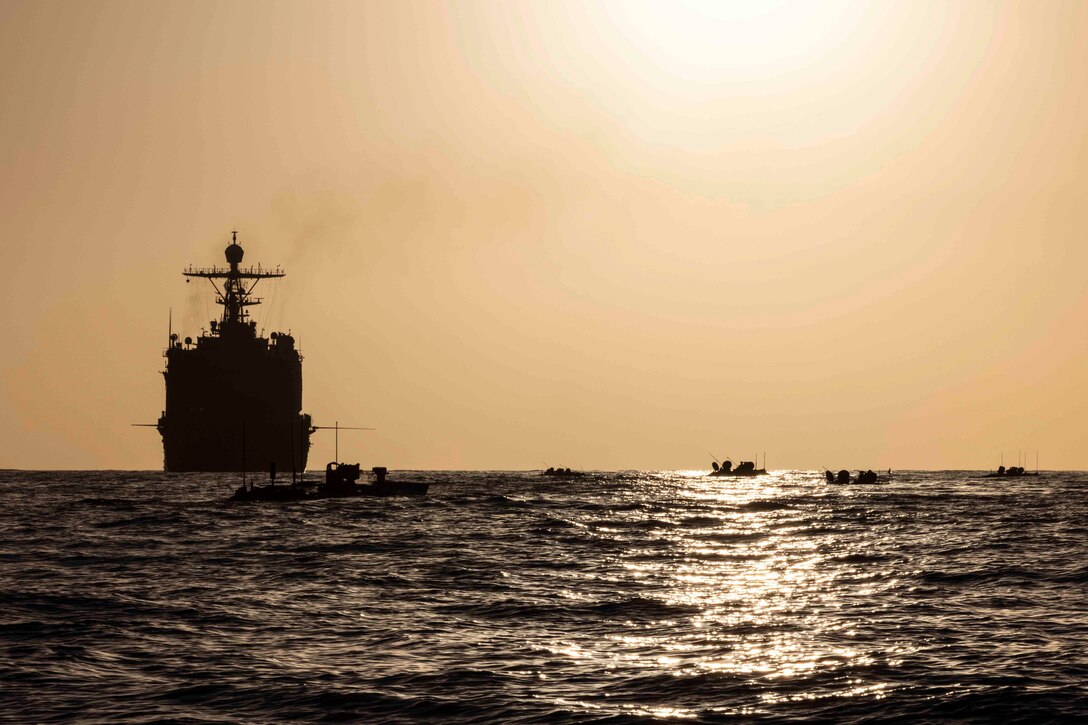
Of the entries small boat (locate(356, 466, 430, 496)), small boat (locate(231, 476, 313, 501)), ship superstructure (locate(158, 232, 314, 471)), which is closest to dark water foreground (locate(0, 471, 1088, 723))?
small boat (locate(231, 476, 313, 501))

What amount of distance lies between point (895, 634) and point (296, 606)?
51.8 feet

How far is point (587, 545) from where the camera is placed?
188ft

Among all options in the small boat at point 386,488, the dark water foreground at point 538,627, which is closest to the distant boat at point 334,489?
the small boat at point 386,488

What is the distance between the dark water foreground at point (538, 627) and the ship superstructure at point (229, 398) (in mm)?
120528

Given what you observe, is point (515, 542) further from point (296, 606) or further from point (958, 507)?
point (958, 507)

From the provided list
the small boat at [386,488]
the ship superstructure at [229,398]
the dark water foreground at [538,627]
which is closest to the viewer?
the dark water foreground at [538,627]

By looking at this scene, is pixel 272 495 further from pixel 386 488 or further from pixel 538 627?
pixel 538 627

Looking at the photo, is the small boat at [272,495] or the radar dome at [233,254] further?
the radar dome at [233,254]

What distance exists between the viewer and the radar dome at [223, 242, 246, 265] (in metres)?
193

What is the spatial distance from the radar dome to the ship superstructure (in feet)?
28.8

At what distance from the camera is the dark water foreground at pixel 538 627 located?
881 inches

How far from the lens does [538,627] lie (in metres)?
31.2

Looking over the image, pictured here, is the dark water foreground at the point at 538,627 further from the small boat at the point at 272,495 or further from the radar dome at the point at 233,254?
the radar dome at the point at 233,254

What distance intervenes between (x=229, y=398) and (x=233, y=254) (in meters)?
24.2
